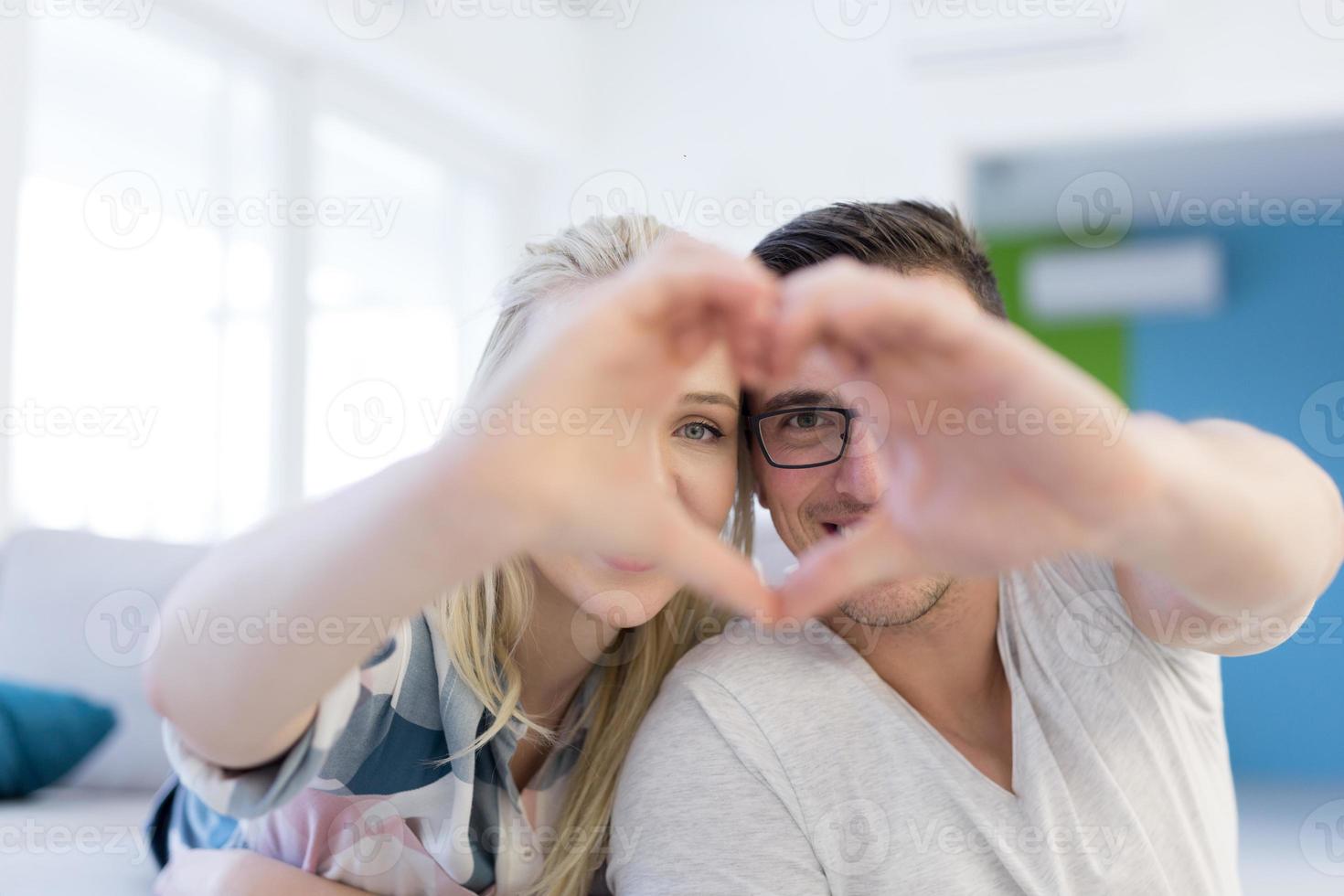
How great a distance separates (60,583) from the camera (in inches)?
84.6

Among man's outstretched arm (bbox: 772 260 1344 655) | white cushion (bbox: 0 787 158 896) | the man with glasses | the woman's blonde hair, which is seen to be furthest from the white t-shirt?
white cushion (bbox: 0 787 158 896)

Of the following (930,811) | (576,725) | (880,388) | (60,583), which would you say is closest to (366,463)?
(60,583)

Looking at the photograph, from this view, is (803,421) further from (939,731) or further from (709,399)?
(939,731)

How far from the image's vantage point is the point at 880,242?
1.39 m

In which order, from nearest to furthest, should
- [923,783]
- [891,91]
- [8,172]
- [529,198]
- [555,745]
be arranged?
[923,783]
[555,745]
[8,172]
[891,91]
[529,198]

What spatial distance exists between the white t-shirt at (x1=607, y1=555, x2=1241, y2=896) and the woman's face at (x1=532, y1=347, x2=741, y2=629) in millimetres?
110

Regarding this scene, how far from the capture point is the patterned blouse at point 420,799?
48.2 inches

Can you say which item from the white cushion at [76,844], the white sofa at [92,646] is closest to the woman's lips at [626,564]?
the white cushion at [76,844]

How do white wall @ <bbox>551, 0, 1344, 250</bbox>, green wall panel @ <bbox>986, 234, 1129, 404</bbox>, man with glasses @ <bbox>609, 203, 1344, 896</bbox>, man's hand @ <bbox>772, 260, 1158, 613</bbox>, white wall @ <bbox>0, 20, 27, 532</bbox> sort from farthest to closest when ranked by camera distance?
Answer: 1. green wall panel @ <bbox>986, 234, 1129, 404</bbox>
2. white wall @ <bbox>551, 0, 1344, 250</bbox>
3. white wall @ <bbox>0, 20, 27, 532</bbox>
4. man with glasses @ <bbox>609, 203, 1344, 896</bbox>
5. man's hand @ <bbox>772, 260, 1158, 613</bbox>

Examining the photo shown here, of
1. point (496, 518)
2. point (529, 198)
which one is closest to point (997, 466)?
point (496, 518)

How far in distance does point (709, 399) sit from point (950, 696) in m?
0.45

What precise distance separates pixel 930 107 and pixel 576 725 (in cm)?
403

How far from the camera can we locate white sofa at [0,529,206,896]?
188 cm

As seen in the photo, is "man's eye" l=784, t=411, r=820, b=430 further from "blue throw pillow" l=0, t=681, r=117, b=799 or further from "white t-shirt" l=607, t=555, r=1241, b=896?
"blue throw pillow" l=0, t=681, r=117, b=799
